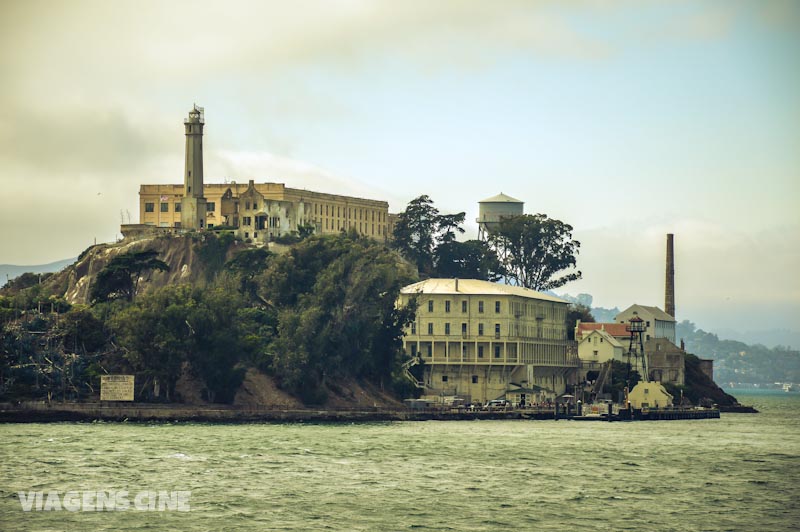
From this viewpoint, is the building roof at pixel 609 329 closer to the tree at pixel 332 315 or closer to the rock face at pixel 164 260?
the tree at pixel 332 315

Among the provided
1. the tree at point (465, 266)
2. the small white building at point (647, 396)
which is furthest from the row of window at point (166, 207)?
the small white building at point (647, 396)

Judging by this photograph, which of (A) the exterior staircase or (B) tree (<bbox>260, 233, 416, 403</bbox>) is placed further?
(A) the exterior staircase

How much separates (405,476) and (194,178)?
10148 cm

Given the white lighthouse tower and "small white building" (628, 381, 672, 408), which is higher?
the white lighthouse tower

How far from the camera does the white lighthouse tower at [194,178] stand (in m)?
178

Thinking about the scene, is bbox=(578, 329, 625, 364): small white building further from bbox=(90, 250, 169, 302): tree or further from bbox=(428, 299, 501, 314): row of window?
bbox=(90, 250, 169, 302): tree

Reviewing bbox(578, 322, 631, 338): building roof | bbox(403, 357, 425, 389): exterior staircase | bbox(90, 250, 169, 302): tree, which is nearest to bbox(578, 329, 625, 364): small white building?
bbox(578, 322, 631, 338): building roof

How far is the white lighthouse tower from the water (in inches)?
2359

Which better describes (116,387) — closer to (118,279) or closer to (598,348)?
(118,279)

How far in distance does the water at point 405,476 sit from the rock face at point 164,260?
5058 cm

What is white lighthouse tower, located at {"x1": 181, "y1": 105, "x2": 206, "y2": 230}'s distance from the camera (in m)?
178

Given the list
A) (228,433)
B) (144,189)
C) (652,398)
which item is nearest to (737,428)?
(652,398)

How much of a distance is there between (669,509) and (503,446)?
3561 cm

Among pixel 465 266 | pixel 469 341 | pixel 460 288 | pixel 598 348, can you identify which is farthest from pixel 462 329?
pixel 465 266
